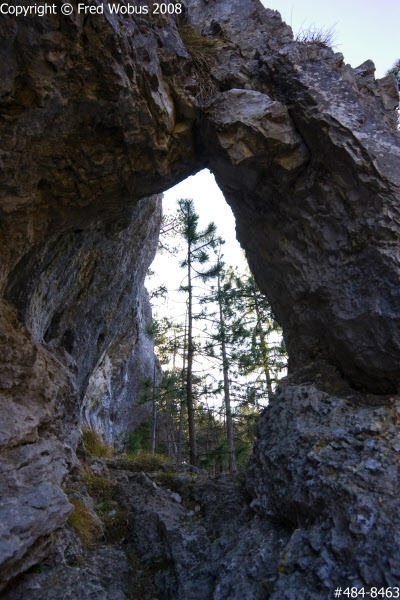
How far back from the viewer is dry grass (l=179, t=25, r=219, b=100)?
21.3ft

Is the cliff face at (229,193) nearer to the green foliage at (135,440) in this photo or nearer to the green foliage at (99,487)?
the green foliage at (99,487)

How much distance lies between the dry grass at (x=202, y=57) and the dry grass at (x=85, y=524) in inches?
281

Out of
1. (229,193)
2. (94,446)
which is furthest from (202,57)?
(94,446)

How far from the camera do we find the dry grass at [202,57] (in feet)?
21.3

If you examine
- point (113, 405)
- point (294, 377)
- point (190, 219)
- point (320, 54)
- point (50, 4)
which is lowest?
point (294, 377)

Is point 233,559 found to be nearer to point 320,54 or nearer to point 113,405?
point 320,54

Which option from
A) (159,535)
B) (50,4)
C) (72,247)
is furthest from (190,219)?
(159,535)

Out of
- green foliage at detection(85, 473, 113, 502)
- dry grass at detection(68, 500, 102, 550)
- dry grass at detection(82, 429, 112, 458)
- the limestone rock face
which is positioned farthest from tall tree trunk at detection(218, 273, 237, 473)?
dry grass at detection(68, 500, 102, 550)

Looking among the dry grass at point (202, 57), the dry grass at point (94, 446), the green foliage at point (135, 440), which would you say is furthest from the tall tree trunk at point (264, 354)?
the dry grass at point (202, 57)

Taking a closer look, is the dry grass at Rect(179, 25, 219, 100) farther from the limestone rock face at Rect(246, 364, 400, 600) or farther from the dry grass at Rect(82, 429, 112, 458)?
the dry grass at Rect(82, 429, 112, 458)

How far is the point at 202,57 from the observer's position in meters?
6.71

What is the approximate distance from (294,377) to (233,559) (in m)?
2.91

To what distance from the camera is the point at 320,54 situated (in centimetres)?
674

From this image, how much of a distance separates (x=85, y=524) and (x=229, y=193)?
636 cm
